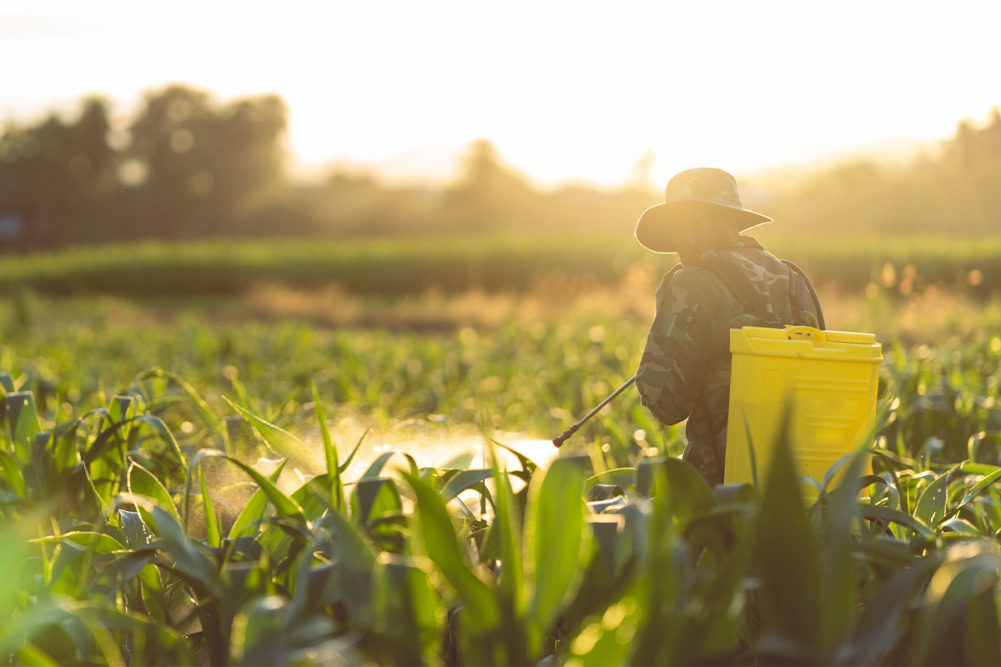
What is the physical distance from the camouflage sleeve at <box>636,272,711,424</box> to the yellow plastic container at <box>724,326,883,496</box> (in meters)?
0.33

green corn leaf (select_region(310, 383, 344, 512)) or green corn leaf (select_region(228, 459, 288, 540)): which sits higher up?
green corn leaf (select_region(310, 383, 344, 512))

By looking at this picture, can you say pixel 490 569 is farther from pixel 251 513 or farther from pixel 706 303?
pixel 706 303

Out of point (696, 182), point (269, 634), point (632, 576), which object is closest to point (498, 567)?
point (632, 576)

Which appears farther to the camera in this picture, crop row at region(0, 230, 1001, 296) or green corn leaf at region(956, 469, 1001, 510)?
crop row at region(0, 230, 1001, 296)

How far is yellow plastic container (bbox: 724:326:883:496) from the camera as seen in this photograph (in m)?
2.73

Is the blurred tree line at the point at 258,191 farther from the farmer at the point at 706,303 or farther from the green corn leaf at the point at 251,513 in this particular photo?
the green corn leaf at the point at 251,513

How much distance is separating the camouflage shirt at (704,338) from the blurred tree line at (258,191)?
34.8 meters

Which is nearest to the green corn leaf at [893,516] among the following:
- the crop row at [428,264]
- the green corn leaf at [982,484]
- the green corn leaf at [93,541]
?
the green corn leaf at [982,484]

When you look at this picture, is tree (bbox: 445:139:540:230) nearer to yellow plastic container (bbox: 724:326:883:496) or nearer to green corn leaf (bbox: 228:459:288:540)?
yellow plastic container (bbox: 724:326:883:496)

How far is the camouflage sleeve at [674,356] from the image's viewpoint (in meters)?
3.10

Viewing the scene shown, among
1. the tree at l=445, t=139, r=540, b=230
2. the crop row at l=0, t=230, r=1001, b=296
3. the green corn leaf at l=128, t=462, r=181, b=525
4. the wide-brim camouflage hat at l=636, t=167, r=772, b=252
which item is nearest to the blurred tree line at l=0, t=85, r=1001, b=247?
Answer: the tree at l=445, t=139, r=540, b=230

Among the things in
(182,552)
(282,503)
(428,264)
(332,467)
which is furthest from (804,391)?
(428,264)

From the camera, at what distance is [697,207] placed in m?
3.34

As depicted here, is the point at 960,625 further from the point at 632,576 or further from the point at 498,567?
the point at 498,567
